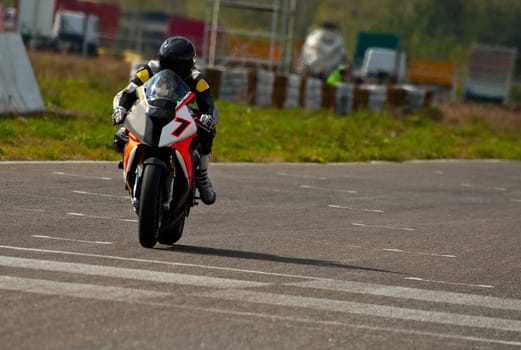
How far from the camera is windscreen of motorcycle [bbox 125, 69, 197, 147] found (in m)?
9.48

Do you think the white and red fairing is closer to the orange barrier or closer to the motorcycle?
the motorcycle

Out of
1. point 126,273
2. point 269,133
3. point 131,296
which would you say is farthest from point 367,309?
point 269,133

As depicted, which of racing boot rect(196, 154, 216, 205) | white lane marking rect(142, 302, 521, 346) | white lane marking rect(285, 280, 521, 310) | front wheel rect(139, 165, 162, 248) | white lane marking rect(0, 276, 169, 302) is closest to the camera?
white lane marking rect(142, 302, 521, 346)

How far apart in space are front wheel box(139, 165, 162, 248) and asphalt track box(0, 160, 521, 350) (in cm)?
21

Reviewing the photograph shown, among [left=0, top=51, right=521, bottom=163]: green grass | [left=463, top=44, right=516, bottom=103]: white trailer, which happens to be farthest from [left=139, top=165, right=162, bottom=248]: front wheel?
[left=463, top=44, right=516, bottom=103]: white trailer

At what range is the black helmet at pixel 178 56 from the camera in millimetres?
9836

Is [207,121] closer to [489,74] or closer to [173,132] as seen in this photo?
[173,132]

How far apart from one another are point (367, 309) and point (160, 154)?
239cm

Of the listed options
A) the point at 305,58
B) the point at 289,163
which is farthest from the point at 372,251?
the point at 305,58

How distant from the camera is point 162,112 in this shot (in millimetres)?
9500

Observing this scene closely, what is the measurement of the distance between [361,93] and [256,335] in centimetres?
2559

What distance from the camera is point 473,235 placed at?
12.7 metres

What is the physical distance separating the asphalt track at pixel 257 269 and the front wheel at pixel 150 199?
0.21 meters

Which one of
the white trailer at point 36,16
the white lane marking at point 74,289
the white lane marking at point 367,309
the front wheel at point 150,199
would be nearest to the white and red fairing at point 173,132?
the front wheel at point 150,199
